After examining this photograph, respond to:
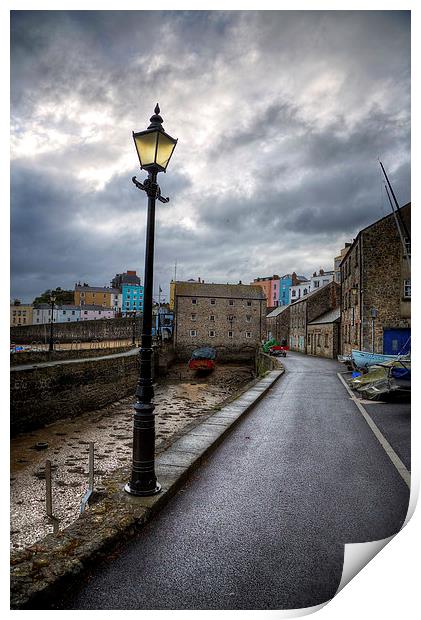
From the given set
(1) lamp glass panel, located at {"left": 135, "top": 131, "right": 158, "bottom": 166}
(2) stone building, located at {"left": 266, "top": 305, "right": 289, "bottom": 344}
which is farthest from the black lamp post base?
(2) stone building, located at {"left": 266, "top": 305, "right": 289, "bottom": 344}

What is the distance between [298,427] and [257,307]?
3813cm

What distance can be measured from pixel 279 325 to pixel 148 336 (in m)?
45.5

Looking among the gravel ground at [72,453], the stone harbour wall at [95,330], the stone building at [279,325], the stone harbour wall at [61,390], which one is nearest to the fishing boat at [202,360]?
the stone harbour wall at [95,330]

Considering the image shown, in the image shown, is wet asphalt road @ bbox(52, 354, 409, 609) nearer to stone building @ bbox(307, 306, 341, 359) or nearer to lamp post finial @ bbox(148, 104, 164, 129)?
lamp post finial @ bbox(148, 104, 164, 129)

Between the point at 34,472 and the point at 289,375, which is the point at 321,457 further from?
the point at 289,375

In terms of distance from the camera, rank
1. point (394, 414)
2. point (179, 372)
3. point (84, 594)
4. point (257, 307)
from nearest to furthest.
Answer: point (84, 594), point (394, 414), point (179, 372), point (257, 307)

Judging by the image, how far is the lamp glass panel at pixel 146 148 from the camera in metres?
4.00

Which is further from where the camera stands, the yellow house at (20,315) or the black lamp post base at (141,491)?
the yellow house at (20,315)

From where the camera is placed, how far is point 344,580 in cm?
286

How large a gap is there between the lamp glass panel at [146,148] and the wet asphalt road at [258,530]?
139 inches

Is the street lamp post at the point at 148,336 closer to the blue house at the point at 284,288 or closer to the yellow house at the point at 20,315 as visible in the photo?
the yellow house at the point at 20,315

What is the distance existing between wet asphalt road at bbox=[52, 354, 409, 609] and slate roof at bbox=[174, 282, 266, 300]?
37.9 metres

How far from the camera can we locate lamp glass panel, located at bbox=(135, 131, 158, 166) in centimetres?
400
